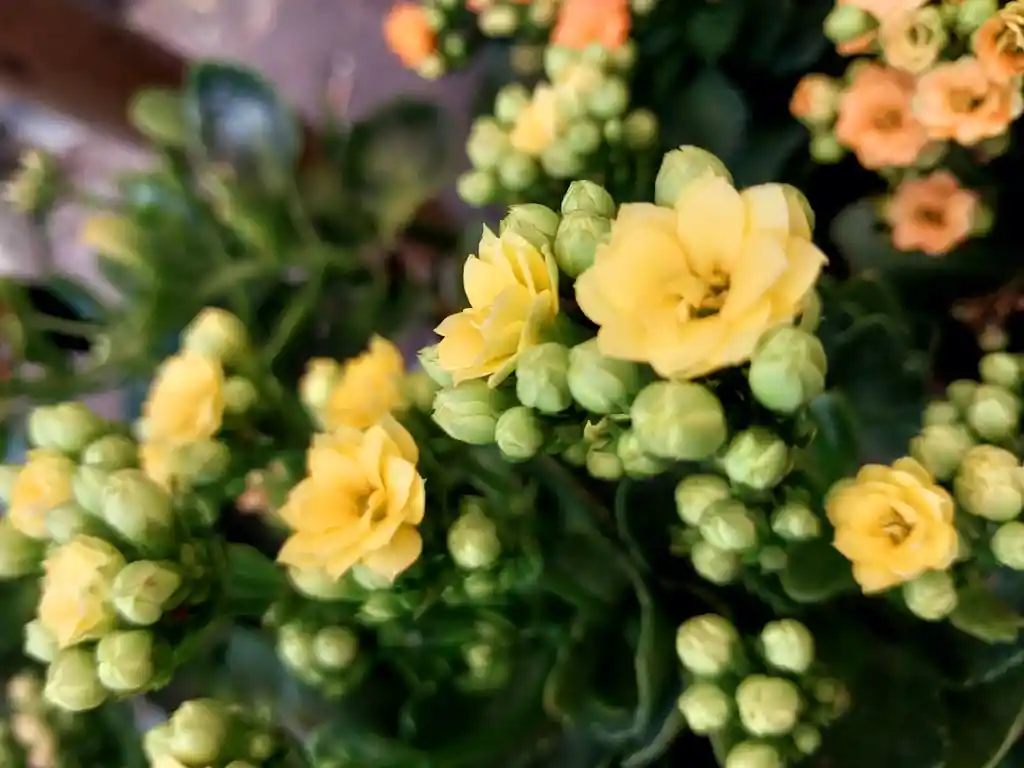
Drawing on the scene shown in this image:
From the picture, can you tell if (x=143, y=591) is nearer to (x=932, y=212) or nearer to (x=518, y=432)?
(x=518, y=432)

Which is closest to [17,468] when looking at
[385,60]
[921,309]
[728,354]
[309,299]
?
[309,299]

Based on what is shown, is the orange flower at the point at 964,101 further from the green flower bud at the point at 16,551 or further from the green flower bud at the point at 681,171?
the green flower bud at the point at 16,551

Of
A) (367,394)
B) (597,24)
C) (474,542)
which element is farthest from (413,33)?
(474,542)

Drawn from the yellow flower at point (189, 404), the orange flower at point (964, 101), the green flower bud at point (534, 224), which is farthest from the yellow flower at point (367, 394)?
the orange flower at point (964, 101)

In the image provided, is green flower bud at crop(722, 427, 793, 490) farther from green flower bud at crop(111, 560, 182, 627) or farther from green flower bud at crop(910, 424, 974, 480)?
green flower bud at crop(111, 560, 182, 627)

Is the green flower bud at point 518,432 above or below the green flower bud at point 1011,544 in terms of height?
above

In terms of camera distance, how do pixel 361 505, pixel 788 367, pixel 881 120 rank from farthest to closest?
1. pixel 881 120
2. pixel 361 505
3. pixel 788 367
